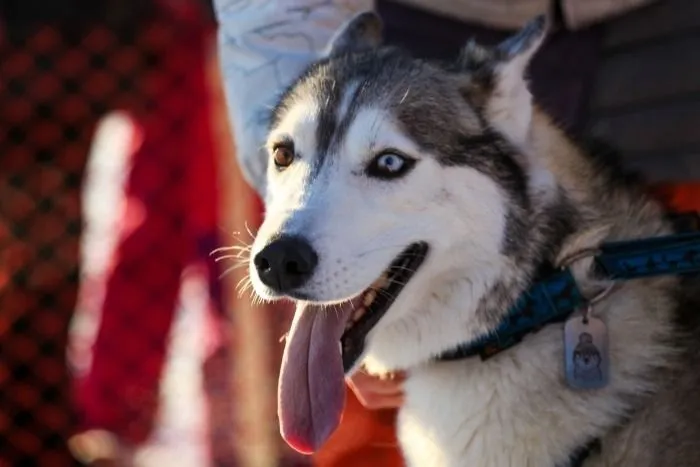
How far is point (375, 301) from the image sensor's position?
A: 208 centimetres

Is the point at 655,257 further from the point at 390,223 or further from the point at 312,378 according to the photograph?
the point at 312,378

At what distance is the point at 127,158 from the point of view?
451cm

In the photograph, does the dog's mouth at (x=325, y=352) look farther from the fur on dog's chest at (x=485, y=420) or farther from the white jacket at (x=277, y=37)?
the white jacket at (x=277, y=37)

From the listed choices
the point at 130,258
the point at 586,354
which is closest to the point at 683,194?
the point at 586,354

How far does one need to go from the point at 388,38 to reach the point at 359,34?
298mm

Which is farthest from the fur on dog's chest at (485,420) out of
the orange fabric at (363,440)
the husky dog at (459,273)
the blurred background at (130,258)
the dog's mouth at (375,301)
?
the blurred background at (130,258)

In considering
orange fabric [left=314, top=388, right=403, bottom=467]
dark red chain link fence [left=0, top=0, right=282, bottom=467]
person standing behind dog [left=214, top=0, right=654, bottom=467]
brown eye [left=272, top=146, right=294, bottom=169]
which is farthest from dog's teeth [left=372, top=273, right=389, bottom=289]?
dark red chain link fence [left=0, top=0, right=282, bottom=467]

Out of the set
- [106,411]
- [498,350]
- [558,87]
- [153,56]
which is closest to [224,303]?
[106,411]

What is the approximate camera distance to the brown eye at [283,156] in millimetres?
2182

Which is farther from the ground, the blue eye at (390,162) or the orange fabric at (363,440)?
the blue eye at (390,162)

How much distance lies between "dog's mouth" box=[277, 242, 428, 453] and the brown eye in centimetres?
29

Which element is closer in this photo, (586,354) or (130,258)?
(586,354)

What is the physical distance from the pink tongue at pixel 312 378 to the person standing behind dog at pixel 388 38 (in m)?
0.49

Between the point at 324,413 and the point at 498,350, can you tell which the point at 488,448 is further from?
the point at 324,413
